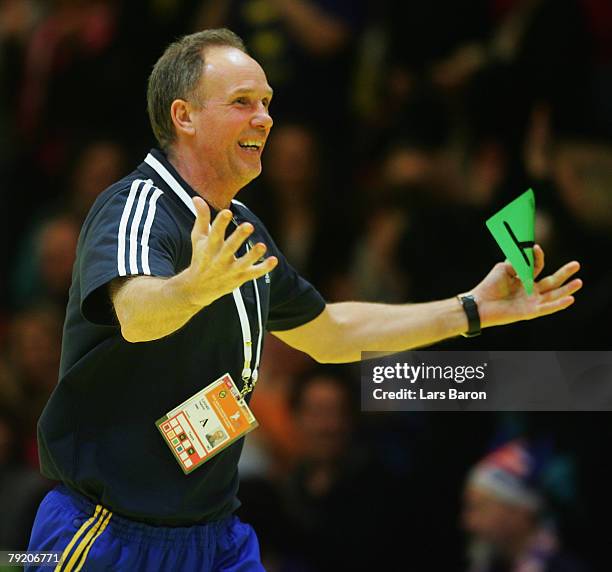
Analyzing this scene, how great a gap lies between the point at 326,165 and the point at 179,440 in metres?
3.82

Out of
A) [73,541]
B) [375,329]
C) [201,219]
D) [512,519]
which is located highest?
[201,219]

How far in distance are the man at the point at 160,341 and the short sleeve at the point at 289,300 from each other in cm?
18

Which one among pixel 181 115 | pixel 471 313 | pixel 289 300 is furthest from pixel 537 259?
pixel 181 115

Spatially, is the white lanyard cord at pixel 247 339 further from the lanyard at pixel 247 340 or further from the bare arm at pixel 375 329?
the bare arm at pixel 375 329

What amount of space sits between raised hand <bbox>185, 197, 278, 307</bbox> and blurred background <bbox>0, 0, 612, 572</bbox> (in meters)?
2.88

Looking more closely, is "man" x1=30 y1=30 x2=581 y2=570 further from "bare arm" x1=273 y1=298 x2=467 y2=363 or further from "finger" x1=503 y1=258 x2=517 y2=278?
"bare arm" x1=273 y1=298 x2=467 y2=363

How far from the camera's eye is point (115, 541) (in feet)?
11.5

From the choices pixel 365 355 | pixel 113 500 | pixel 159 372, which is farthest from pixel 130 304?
pixel 365 355

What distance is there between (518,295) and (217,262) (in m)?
1.58

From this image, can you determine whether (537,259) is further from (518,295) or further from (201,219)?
(201,219)

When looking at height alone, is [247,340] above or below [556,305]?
above

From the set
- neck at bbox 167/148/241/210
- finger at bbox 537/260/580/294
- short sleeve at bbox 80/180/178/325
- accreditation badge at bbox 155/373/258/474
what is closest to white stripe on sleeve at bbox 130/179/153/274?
short sleeve at bbox 80/180/178/325

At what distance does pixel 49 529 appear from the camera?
3594 mm

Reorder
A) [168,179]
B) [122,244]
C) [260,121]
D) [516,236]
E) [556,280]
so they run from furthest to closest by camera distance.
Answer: [556,280], [516,236], [260,121], [168,179], [122,244]
